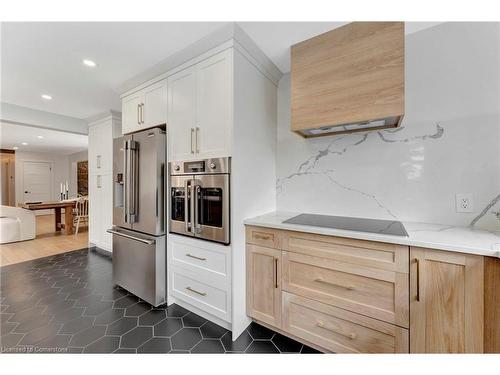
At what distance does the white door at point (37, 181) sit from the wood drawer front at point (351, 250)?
402 inches

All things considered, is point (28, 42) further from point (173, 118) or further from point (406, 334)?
point (406, 334)

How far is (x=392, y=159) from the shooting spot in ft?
5.61

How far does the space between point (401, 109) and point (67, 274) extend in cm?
387

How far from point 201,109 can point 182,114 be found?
0.24 m

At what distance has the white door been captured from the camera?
7.67 metres

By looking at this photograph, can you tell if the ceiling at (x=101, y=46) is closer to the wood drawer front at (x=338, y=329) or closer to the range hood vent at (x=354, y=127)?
the range hood vent at (x=354, y=127)

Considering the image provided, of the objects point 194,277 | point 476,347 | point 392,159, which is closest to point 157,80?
point 194,277

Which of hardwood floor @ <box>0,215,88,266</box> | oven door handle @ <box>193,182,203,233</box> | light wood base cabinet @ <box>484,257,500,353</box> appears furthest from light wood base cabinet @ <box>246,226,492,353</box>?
hardwood floor @ <box>0,215,88,266</box>

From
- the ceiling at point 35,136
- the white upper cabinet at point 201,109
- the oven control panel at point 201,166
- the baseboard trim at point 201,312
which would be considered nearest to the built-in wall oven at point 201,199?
the oven control panel at point 201,166

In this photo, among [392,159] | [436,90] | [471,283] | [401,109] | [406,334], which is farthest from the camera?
[392,159]

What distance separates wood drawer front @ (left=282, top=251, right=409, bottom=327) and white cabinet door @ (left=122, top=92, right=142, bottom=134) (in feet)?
6.76

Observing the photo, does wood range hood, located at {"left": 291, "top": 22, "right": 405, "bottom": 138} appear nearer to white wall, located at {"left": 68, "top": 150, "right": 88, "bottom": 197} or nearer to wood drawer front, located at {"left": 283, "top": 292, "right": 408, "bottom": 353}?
wood drawer front, located at {"left": 283, "top": 292, "right": 408, "bottom": 353}

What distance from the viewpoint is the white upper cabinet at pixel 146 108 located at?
209 cm

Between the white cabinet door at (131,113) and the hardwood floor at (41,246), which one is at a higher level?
the white cabinet door at (131,113)
